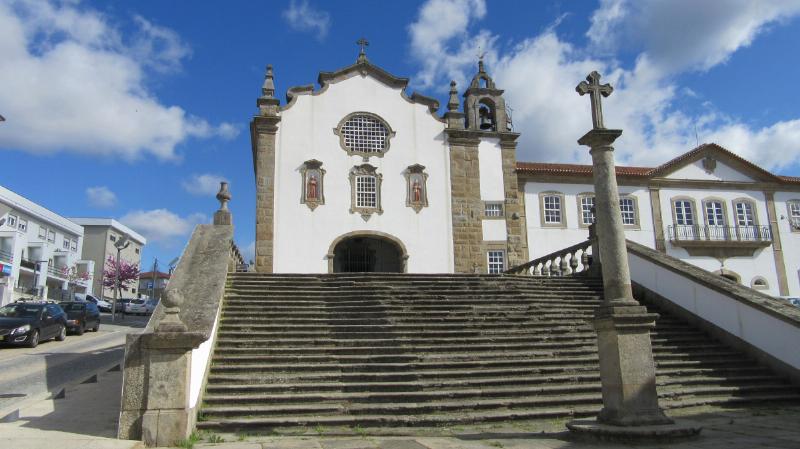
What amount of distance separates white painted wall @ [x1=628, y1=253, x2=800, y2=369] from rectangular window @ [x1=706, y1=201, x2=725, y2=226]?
16390 mm

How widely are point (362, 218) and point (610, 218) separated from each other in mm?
15302

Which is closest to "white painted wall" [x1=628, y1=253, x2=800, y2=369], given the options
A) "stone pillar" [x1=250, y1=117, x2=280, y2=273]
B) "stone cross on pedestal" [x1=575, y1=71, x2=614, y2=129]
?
"stone cross on pedestal" [x1=575, y1=71, x2=614, y2=129]

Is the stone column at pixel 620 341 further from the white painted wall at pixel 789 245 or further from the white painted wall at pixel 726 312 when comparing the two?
the white painted wall at pixel 789 245

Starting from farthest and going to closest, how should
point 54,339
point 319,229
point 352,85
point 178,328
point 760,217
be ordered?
point 760,217
point 352,85
point 319,229
point 54,339
point 178,328

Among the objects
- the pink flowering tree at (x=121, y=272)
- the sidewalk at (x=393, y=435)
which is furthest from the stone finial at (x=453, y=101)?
the pink flowering tree at (x=121, y=272)

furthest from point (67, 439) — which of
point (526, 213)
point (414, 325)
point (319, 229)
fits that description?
point (526, 213)

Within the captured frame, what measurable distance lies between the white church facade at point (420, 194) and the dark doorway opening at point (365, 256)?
4cm

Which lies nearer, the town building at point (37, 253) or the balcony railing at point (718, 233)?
the balcony railing at point (718, 233)

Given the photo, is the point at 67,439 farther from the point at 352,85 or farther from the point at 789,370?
the point at 352,85

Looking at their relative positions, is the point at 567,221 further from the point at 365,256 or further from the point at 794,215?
the point at 794,215

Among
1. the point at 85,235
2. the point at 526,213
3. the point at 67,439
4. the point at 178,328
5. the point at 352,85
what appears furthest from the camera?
the point at 85,235

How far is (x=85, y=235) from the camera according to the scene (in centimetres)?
5781

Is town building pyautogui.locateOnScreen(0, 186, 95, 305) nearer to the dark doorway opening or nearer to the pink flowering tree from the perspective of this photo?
the pink flowering tree

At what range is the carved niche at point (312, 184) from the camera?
70.6ft
